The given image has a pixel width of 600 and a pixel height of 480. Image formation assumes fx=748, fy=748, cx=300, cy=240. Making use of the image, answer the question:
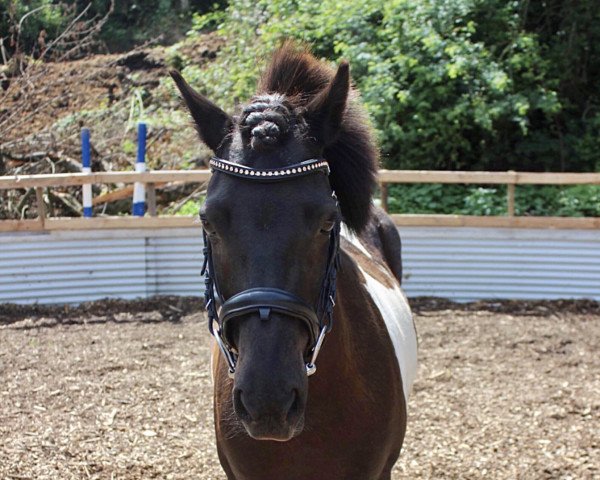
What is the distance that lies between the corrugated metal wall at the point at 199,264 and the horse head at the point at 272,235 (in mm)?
5686

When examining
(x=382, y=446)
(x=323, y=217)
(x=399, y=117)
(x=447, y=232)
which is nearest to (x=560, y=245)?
(x=447, y=232)

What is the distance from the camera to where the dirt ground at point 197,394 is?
171 inches

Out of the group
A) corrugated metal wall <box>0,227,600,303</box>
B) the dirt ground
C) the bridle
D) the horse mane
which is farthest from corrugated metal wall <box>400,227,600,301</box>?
the bridle

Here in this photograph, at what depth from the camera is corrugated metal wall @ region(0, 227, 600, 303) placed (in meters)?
7.86

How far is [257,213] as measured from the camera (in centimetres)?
204

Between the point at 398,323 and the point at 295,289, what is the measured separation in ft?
4.18

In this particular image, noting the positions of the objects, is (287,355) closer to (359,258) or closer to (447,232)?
(359,258)

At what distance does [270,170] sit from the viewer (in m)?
2.10

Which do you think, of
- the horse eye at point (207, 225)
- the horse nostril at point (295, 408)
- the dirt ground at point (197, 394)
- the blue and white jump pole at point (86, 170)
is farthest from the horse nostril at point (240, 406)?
the blue and white jump pole at point (86, 170)

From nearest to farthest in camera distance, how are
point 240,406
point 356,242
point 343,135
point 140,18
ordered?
point 240,406
point 343,135
point 356,242
point 140,18

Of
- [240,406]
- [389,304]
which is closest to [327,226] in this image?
[240,406]

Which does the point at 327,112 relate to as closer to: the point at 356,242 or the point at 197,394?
the point at 356,242

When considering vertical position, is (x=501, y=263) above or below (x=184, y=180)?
below

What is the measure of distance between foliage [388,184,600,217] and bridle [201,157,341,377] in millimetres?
7530
